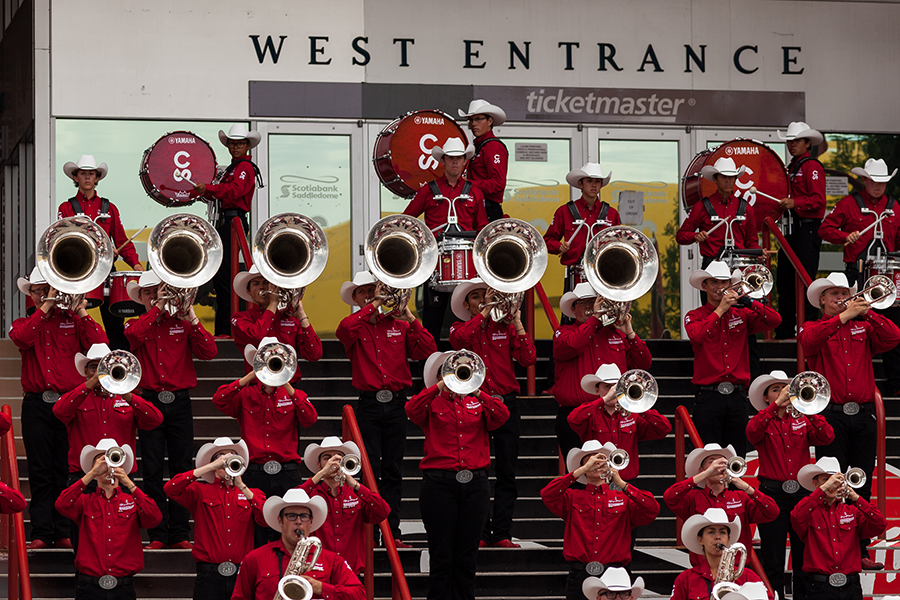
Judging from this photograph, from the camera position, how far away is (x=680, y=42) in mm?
16438

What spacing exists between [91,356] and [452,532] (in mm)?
2918

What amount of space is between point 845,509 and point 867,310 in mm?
1914

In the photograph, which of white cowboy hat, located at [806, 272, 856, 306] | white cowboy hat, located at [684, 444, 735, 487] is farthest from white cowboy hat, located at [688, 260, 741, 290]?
white cowboy hat, located at [684, 444, 735, 487]

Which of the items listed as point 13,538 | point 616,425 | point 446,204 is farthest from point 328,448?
point 446,204

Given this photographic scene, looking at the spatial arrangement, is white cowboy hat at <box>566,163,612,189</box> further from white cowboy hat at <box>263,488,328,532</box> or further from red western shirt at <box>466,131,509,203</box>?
white cowboy hat at <box>263,488,328,532</box>

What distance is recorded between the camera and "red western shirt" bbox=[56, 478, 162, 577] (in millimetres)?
8695

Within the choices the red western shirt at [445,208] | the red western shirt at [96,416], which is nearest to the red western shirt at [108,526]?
the red western shirt at [96,416]

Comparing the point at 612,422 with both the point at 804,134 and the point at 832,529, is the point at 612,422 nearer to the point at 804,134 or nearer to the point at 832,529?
the point at 832,529

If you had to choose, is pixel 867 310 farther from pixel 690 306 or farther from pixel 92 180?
pixel 92 180

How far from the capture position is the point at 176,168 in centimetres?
1305

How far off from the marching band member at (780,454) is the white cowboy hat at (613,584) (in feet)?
6.53

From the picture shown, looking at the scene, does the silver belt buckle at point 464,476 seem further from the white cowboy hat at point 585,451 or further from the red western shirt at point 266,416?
the red western shirt at point 266,416

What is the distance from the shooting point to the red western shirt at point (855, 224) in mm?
12453

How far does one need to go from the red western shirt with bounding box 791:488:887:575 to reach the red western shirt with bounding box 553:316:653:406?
5.89 ft
